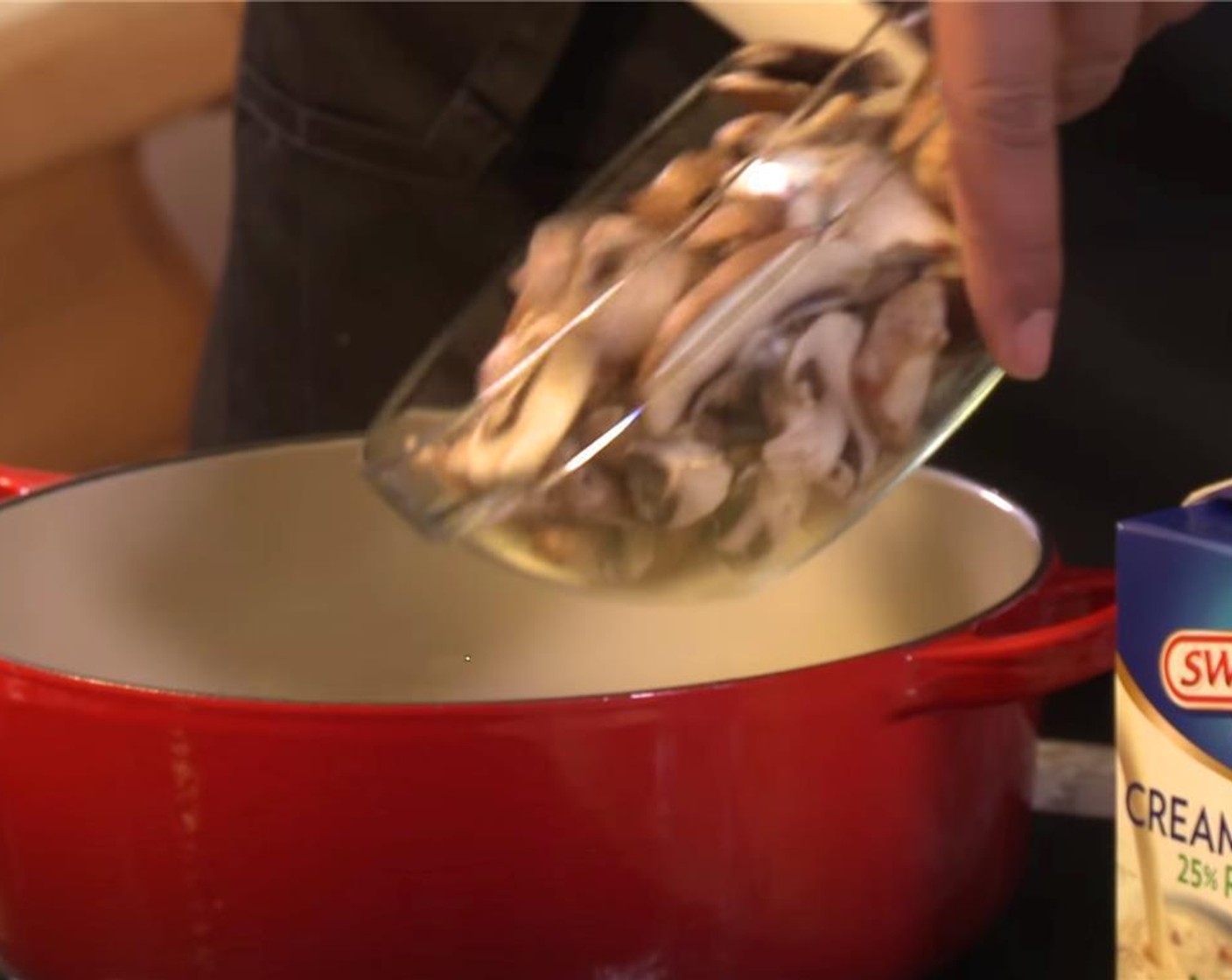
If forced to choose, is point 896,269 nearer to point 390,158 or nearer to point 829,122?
point 829,122

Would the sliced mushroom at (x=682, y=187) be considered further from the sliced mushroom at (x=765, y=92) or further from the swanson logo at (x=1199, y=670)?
the swanson logo at (x=1199, y=670)

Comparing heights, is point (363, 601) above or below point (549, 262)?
below

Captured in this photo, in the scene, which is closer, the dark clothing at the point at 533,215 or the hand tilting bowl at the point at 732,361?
the hand tilting bowl at the point at 732,361

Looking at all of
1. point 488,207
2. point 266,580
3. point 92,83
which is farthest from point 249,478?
point 92,83

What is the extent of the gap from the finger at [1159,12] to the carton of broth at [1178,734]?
143 mm

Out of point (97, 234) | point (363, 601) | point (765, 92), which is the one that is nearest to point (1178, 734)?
point (765, 92)

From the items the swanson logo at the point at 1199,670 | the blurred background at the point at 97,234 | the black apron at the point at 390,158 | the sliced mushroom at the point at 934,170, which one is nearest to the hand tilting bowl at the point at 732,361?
the sliced mushroom at the point at 934,170

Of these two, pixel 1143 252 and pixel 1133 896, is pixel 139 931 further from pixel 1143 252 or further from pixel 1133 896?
pixel 1143 252

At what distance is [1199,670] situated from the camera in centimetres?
39

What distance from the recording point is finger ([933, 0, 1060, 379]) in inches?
16.3

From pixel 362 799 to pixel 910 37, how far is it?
0.80ft

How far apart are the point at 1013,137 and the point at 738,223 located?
8cm

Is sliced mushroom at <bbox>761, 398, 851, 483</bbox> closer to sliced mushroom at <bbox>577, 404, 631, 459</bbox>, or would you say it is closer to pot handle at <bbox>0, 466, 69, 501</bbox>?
sliced mushroom at <bbox>577, 404, 631, 459</bbox>

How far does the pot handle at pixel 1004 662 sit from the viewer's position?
0.45m
